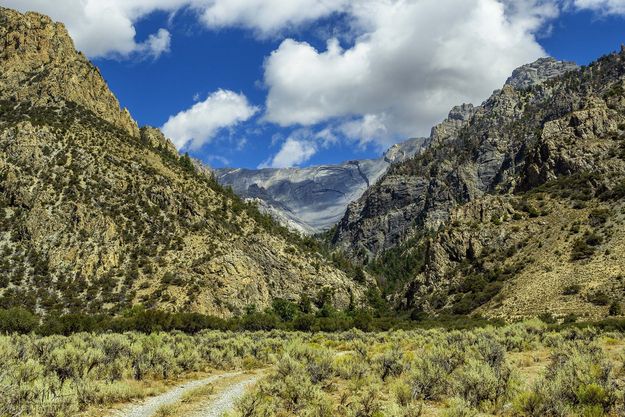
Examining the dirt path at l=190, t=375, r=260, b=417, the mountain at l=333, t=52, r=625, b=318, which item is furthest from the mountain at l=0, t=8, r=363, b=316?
the dirt path at l=190, t=375, r=260, b=417

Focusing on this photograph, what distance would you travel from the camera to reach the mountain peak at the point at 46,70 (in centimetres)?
11381

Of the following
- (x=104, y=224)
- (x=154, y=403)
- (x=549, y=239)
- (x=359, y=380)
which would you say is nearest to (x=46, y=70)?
(x=104, y=224)

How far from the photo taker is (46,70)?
392ft

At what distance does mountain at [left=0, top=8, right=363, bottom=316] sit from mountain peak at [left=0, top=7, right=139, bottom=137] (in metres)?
0.40

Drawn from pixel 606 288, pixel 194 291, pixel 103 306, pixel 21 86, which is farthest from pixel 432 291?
pixel 21 86

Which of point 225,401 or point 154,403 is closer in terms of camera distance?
point 154,403

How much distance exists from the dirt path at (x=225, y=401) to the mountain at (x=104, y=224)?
5828cm

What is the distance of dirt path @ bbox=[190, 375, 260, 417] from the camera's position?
15305 millimetres

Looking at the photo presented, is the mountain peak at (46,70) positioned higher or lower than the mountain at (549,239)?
higher

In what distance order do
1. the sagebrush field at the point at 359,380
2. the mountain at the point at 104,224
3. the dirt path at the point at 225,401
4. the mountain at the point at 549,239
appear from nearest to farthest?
the sagebrush field at the point at 359,380, the dirt path at the point at 225,401, the mountain at the point at 549,239, the mountain at the point at 104,224

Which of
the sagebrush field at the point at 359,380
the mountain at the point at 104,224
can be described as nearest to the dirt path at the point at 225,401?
the sagebrush field at the point at 359,380

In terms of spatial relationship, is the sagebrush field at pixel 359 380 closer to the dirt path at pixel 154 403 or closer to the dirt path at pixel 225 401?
the dirt path at pixel 154 403

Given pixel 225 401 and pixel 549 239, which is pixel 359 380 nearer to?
pixel 225 401

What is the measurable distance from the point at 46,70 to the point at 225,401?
416 ft
